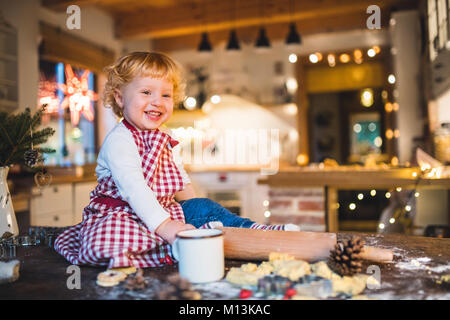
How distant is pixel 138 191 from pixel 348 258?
475mm

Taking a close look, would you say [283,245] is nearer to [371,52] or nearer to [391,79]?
[391,79]

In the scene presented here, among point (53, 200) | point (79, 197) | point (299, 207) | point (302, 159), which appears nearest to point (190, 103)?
point (302, 159)

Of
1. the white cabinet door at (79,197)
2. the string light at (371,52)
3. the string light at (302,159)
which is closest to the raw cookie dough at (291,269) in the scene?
the white cabinet door at (79,197)

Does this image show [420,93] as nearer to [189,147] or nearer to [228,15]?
[228,15]

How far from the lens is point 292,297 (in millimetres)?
648

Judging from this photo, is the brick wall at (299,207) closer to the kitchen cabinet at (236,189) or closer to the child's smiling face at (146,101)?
the child's smiling face at (146,101)

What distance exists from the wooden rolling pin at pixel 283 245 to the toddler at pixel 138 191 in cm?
9

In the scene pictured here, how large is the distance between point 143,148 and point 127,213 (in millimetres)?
183

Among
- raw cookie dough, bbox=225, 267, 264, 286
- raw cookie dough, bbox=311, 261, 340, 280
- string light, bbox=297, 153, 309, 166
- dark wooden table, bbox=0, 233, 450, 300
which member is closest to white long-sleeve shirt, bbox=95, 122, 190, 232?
dark wooden table, bbox=0, 233, 450, 300

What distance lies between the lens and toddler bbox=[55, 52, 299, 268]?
86 cm

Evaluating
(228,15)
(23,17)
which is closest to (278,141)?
(228,15)

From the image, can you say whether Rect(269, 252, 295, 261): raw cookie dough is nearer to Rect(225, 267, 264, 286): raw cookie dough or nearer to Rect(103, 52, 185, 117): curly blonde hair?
Rect(225, 267, 264, 286): raw cookie dough

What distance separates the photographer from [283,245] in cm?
84

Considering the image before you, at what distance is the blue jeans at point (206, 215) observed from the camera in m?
1.05
